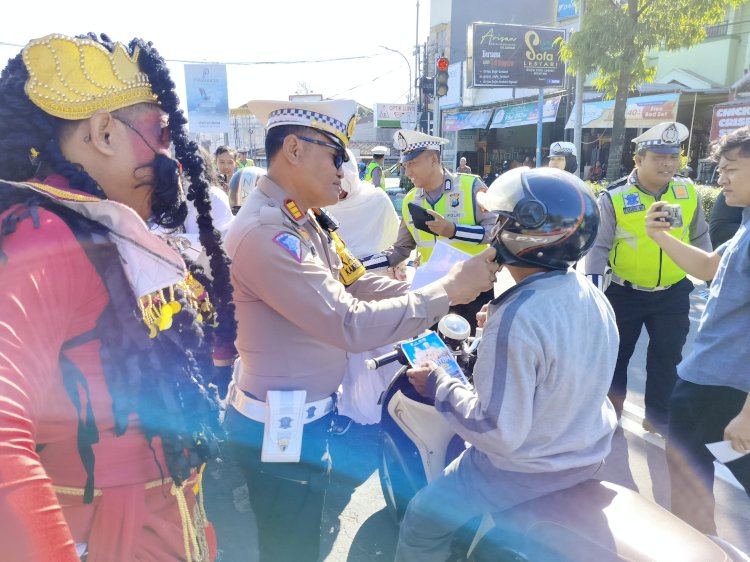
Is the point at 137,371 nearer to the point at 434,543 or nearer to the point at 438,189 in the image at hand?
the point at 434,543

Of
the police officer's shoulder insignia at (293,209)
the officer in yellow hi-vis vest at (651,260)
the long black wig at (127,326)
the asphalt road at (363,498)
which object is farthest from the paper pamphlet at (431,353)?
the officer in yellow hi-vis vest at (651,260)

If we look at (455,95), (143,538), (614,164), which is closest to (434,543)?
(143,538)

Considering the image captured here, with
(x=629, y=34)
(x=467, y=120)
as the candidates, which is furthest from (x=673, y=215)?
(x=467, y=120)

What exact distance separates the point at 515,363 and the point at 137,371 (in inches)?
38.9

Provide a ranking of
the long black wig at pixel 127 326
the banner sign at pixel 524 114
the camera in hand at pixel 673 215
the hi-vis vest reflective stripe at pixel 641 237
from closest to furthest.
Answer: the long black wig at pixel 127 326
the camera in hand at pixel 673 215
the hi-vis vest reflective stripe at pixel 641 237
the banner sign at pixel 524 114

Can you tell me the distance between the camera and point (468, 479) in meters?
1.86

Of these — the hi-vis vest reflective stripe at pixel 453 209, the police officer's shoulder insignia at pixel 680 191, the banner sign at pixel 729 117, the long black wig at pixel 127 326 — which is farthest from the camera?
the banner sign at pixel 729 117

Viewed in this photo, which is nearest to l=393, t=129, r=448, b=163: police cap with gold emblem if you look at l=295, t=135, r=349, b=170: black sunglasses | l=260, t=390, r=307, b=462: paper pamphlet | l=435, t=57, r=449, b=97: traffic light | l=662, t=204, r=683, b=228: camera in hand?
l=662, t=204, r=683, b=228: camera in hand

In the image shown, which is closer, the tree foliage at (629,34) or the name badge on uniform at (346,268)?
the name badge on uniform at (346,268)

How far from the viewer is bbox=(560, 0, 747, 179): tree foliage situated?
11.3 meters

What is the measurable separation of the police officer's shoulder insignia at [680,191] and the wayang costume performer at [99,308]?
3393 mm

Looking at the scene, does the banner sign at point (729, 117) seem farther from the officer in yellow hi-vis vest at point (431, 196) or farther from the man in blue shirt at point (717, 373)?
the man in blue shirt at point (717, 373)

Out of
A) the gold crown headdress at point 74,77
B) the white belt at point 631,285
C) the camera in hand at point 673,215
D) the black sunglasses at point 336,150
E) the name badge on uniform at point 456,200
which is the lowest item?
the white belt at point 631,285

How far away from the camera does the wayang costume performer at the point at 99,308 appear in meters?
0.84
